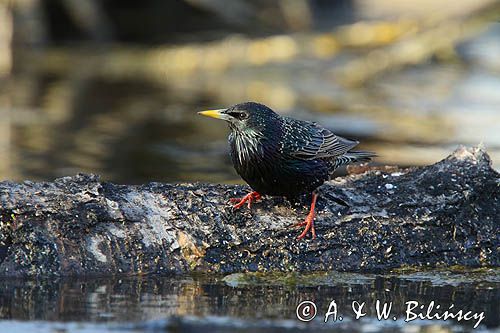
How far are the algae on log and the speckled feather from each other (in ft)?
0.60

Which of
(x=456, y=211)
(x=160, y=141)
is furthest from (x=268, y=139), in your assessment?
(x=160, y=141)

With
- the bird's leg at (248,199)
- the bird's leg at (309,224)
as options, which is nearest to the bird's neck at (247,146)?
the bird's leg at (248,199)

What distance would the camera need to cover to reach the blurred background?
47.0ft

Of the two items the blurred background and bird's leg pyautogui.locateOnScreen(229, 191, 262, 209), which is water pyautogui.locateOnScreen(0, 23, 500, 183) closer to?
the blurred background

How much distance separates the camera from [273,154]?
7168 millimetres

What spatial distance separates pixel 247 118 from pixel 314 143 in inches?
23.3

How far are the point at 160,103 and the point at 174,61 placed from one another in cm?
460

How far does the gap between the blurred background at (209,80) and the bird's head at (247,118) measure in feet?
16.5

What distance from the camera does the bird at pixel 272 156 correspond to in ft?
23.1

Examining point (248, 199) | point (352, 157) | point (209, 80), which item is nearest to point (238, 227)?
point (248, 199)

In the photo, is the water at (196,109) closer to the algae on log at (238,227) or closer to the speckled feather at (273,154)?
the speckled feather at (273,154)

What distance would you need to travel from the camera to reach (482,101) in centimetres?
1894

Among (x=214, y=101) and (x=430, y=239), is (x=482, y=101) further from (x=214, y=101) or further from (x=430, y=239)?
(x=430, y=239)

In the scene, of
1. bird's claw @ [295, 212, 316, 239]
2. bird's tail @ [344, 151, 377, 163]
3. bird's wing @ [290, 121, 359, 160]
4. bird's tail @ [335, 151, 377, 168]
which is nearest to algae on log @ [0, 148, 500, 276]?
bird's claw @ [295, 212, 316, 239]
